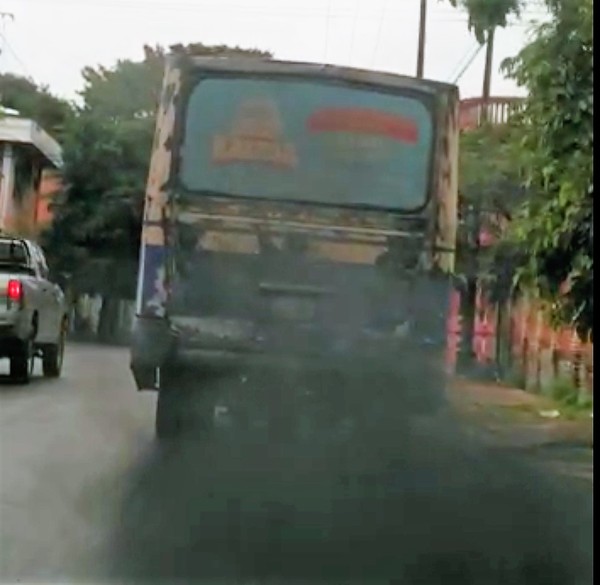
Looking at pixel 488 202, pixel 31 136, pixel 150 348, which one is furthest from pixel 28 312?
pixel 488 202

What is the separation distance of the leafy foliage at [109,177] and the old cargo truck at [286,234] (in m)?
0.05

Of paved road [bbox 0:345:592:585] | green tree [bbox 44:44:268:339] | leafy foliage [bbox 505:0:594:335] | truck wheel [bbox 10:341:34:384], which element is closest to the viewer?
paved road [bbox 0:345:592:585]

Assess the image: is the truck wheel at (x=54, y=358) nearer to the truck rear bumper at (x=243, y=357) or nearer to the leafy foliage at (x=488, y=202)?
the truck rear bumper at (x=243, y=357)

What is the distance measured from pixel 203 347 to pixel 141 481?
0.51 m

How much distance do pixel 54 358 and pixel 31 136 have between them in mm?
793

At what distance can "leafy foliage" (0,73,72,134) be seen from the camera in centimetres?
488

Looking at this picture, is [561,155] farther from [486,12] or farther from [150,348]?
[150,348]

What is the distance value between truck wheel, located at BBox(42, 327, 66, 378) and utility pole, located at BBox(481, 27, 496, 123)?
1688 millimetres

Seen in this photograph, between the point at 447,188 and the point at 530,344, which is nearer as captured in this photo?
the point at 447,188

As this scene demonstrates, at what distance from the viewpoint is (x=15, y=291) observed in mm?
4875

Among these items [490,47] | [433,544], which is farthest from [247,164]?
[433,544]

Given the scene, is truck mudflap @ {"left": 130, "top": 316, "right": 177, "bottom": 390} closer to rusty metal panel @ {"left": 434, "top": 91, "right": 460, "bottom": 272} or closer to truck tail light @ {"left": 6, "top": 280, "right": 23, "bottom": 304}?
truck tail light @ {"left": 6, "top": 280, "right": 23, "bottom": 304}

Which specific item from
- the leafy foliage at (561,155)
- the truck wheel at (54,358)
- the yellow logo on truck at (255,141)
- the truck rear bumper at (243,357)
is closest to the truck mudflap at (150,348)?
the truck rear bumper at (243,357)

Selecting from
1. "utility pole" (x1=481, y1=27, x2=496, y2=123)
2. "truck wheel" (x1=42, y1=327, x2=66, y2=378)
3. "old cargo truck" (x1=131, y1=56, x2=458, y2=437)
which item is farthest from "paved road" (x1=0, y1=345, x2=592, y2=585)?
"utility pole" (x1=481, y1=27, x2=496, y2=123)
